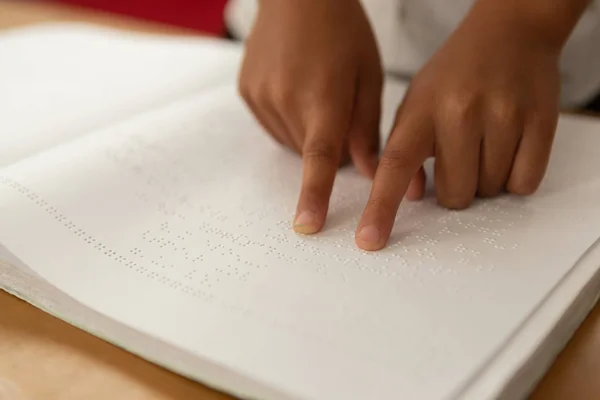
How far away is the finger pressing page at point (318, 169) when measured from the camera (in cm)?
43

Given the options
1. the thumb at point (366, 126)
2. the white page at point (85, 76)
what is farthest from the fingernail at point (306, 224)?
the white page at point (85, 76)

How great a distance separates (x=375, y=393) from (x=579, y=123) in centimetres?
39

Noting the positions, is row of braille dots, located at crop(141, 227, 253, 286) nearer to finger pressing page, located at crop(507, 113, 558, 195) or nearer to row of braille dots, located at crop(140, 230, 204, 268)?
row of braille dots, located at crop(140, 230, 204, 268)

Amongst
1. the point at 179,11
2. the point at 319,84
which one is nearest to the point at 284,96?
the point at 319,84

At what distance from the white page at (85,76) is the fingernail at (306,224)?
0.30 meters

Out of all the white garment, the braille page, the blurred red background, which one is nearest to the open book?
the braille page

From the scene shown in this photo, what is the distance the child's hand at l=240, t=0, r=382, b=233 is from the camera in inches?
19.4

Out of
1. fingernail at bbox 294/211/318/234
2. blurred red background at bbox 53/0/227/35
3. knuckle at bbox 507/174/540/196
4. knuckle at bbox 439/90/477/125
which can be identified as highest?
knuckle at bbox 439/90/477/125

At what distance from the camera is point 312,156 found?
473mm

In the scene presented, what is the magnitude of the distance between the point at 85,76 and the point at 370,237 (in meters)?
0.49

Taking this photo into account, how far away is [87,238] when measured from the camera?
421 mm

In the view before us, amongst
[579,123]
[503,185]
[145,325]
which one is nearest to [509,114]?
[503,185]

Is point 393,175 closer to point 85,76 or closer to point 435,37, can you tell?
point 435,37

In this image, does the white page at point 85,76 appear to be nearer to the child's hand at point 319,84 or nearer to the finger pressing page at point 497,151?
the child's hand at point 319,84
